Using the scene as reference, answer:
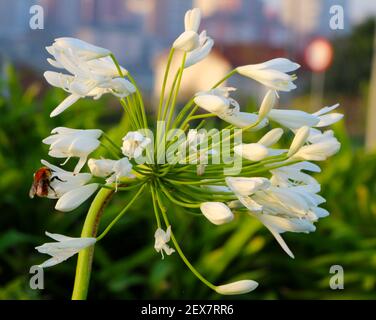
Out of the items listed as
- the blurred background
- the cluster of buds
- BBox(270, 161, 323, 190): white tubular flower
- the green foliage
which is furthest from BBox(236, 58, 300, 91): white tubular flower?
the green foliage

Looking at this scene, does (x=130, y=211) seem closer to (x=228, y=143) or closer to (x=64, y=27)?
(x=228, y=143)

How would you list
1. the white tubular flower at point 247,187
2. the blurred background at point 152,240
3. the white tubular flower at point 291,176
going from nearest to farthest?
the white tubular flower at point 247,187, the white tubular flower at point 291,176, the blurred background at point 152,240

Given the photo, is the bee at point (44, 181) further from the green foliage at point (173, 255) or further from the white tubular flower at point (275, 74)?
the green foliage at point (173, 255)

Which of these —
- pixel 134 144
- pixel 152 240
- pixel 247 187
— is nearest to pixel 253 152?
pixel 247 187

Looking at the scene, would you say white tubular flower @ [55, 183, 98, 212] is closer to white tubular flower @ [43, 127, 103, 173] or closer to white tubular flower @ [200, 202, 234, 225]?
white tubular flower @ [43, 127, 103, 173]

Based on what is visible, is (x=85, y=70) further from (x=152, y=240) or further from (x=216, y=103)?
(x=152, y=240)

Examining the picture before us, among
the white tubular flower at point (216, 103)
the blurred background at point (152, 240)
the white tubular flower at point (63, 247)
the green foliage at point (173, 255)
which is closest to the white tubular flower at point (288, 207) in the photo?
the white tubular flower at point (216, 103)

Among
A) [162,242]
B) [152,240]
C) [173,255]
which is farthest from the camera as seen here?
[152,240]
